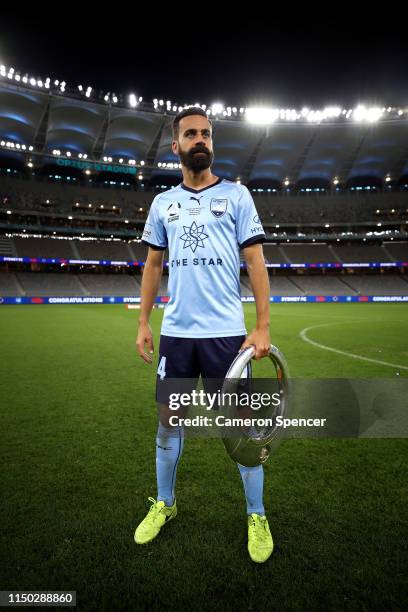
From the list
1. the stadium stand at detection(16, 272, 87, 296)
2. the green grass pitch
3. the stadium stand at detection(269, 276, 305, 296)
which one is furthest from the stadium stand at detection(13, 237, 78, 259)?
the green grass pitch

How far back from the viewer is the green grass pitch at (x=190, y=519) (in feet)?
6.04

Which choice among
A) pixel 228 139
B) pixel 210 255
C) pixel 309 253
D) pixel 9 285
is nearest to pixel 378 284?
pixel 309 253

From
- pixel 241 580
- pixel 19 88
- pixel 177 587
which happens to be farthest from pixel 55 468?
pixel 19 88

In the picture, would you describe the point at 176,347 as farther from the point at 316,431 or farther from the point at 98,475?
the point at 316,431

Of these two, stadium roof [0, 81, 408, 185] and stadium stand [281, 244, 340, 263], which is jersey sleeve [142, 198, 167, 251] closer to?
stadium roof [0, 81, 408, 185]

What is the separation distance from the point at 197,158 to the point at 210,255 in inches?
27.2

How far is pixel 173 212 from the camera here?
8.12 ft

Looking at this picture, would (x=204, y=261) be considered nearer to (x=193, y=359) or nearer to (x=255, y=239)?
(x=255, y=239)

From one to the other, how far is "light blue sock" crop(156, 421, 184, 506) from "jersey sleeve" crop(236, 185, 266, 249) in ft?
4.67

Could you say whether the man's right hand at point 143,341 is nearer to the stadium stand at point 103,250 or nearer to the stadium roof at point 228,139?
the stadium roof at point 228,139

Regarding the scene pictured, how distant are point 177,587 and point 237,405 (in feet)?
3.32

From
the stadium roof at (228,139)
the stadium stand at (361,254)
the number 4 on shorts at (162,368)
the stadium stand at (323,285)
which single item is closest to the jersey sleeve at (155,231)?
the number 4 on shorts at (162,368)

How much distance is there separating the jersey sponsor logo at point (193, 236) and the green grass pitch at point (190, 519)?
1.93m

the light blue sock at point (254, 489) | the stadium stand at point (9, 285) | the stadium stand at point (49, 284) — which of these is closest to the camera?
the light blue sock at point (254, 489)
